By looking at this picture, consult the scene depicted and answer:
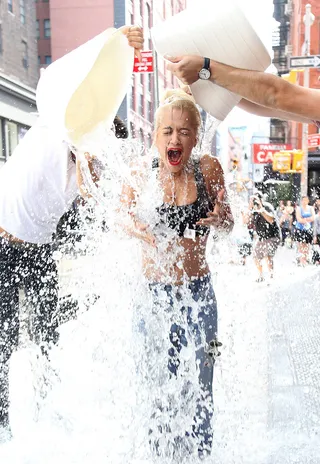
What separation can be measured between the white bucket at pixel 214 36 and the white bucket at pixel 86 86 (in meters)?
0.68

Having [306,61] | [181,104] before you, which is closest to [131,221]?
[181,104]

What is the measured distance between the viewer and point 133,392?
10.1ft

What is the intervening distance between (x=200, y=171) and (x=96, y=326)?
A: 7.29ft

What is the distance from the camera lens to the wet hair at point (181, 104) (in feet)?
8.58

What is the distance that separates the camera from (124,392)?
332cm

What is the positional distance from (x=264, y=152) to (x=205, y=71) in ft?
105

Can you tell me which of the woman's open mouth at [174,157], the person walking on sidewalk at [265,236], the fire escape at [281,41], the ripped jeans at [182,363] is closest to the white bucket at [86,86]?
the woman's open mouth at [174,157]

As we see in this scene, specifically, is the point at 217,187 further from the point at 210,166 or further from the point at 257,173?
the point at 257,173

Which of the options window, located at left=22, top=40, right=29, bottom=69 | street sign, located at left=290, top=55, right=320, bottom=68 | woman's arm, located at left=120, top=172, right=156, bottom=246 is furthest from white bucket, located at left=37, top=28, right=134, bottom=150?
window, located at left=22, top=40, right=29, bottom=69

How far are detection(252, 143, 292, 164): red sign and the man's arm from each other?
30.8 m

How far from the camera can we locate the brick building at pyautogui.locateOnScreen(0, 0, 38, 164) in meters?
21.5

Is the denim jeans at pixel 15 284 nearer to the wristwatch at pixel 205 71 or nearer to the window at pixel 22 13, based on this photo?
the wristwatch at pixel 205 71

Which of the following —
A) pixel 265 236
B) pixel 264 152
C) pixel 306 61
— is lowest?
pixel 265 236

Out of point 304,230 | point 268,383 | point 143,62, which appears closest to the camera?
point 268,383
